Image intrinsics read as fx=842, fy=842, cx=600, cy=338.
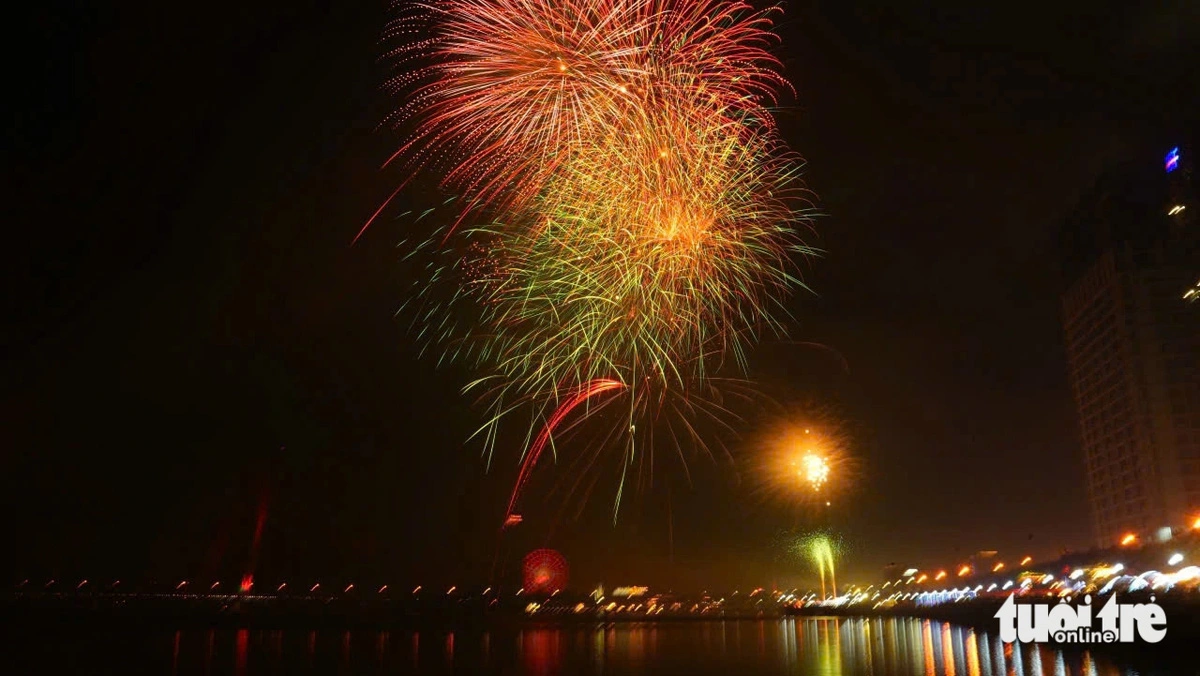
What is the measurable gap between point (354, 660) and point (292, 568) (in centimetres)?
5526

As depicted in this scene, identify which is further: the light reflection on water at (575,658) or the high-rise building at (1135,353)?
the high-rise building at (1135,353)

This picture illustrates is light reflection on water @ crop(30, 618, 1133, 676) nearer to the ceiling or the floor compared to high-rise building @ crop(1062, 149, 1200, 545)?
nearer to the floor

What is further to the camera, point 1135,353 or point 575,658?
point 1135,353

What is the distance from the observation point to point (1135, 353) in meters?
90.6

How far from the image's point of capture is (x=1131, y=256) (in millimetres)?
94125

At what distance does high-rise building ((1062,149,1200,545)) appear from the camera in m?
85.6

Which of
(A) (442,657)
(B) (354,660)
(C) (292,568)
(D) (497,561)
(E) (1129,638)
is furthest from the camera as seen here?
(D) (497,561)

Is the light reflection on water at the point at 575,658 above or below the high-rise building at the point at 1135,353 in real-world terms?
below

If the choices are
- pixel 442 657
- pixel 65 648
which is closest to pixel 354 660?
pixel 442 657

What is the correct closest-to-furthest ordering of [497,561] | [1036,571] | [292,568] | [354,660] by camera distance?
1. [354,660]
2. [292,568]
3. [497,561]
4. [1036,571]

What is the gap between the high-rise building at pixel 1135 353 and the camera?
8562 centimetres

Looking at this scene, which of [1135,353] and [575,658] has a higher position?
[1135,353]

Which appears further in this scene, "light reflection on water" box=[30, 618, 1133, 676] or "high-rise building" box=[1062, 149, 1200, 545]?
"high-rise building" box=[1062, 149, 1200, 545]

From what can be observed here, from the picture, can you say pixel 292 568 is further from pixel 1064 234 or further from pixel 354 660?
pixel 1064 234
